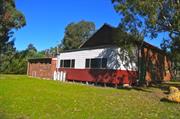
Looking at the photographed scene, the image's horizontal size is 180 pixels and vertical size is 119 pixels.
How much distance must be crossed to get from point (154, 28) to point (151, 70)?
10345mm

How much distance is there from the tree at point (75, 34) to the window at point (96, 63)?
54.9 m

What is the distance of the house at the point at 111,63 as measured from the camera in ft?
102

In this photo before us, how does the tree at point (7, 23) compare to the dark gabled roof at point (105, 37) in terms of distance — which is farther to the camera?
the tree at point (7, 23)

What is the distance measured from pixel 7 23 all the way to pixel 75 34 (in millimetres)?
37746

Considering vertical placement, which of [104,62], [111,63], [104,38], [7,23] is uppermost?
[7,23]

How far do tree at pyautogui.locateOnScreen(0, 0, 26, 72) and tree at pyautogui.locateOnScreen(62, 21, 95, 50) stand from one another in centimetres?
3010

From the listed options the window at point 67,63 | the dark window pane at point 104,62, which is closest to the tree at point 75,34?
the window at point 67,63

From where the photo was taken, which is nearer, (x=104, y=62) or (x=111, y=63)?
(x=111, y=63)

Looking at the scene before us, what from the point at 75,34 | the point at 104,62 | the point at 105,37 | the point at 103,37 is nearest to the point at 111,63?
the point at 104,62

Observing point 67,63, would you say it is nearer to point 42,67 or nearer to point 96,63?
point 96,63

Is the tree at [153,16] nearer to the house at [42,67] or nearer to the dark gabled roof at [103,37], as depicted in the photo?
the dark gabled roof at [103,37]

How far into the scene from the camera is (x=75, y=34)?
9075cm

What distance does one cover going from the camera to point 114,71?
3080 cm

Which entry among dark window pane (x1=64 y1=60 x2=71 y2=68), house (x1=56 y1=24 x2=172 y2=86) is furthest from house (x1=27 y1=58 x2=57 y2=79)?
dark window pane (x1=64 y1=60 x2=71 y2=68)
